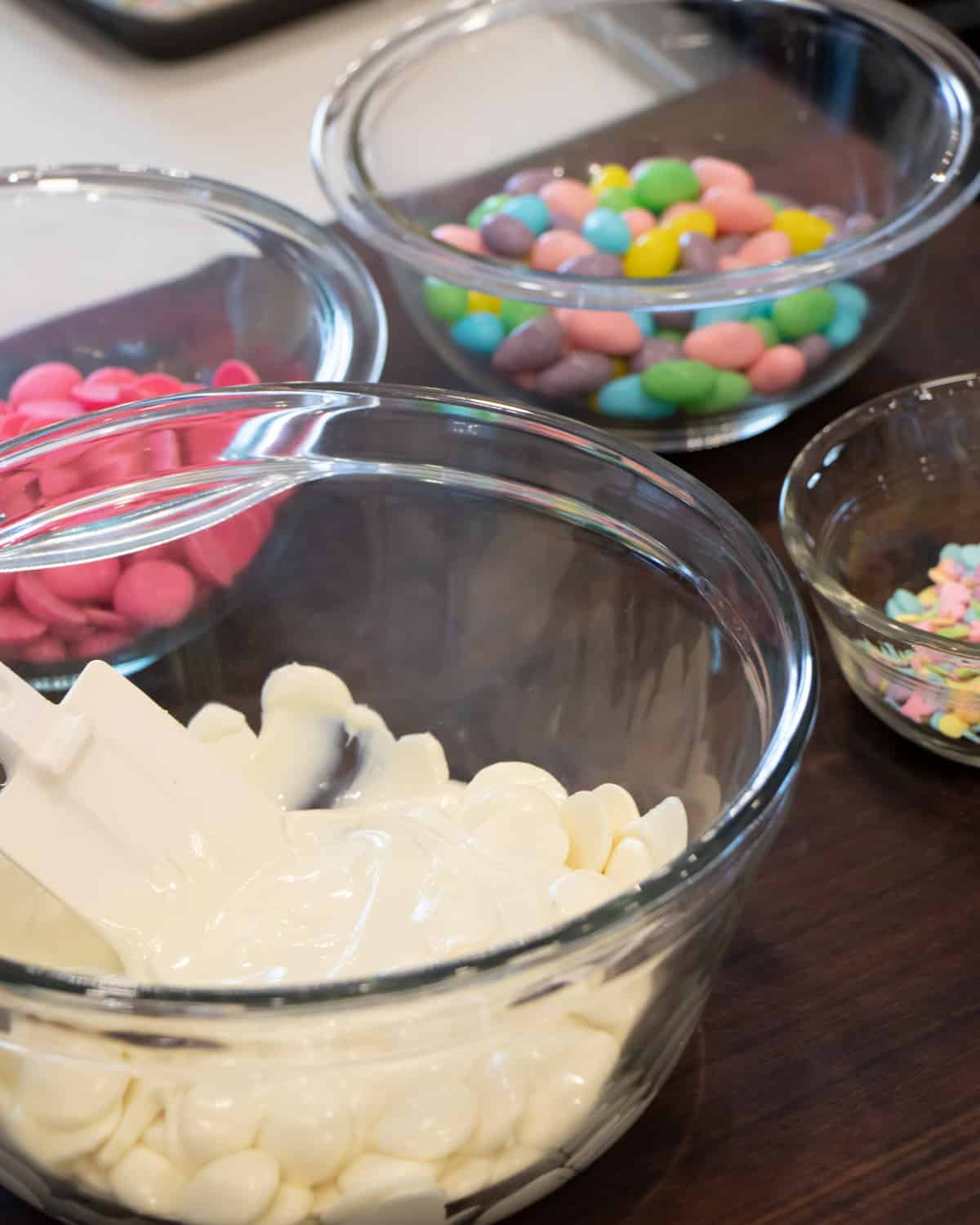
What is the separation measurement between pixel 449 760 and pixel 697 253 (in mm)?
417

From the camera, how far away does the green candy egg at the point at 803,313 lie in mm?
886

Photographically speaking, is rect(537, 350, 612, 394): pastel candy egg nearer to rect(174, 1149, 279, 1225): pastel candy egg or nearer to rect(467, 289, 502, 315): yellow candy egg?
rect(467, 289, 502, 315): yellow candy egg

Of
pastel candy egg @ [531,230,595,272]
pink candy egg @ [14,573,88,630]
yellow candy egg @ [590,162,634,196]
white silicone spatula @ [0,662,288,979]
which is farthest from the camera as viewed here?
yellow candy egg @ [590,162,634,196]

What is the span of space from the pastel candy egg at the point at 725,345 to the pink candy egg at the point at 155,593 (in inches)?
13.2

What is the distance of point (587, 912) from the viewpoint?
44 cm

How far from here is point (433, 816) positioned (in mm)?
616

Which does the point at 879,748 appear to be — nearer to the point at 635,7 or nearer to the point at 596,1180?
the point at 596,1180

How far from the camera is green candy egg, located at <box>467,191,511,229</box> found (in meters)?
1.02

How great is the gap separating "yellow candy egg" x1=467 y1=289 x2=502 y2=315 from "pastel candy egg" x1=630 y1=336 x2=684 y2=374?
0.29ft

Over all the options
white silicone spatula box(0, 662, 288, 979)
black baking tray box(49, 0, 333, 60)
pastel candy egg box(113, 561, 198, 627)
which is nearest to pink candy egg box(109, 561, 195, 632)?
pastel candy egg box(113, 561, 198, 627)

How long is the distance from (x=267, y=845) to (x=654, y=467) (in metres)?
0.22

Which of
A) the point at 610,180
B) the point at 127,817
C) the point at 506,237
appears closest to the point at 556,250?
the point at 506,237

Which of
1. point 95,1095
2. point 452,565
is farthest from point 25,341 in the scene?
point 95,1095

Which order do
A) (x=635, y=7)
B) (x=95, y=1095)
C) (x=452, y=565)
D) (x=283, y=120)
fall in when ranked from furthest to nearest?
(x=283, y=120), (x=635, y=7), (x=452, y=565), (x=95, y=1095)
